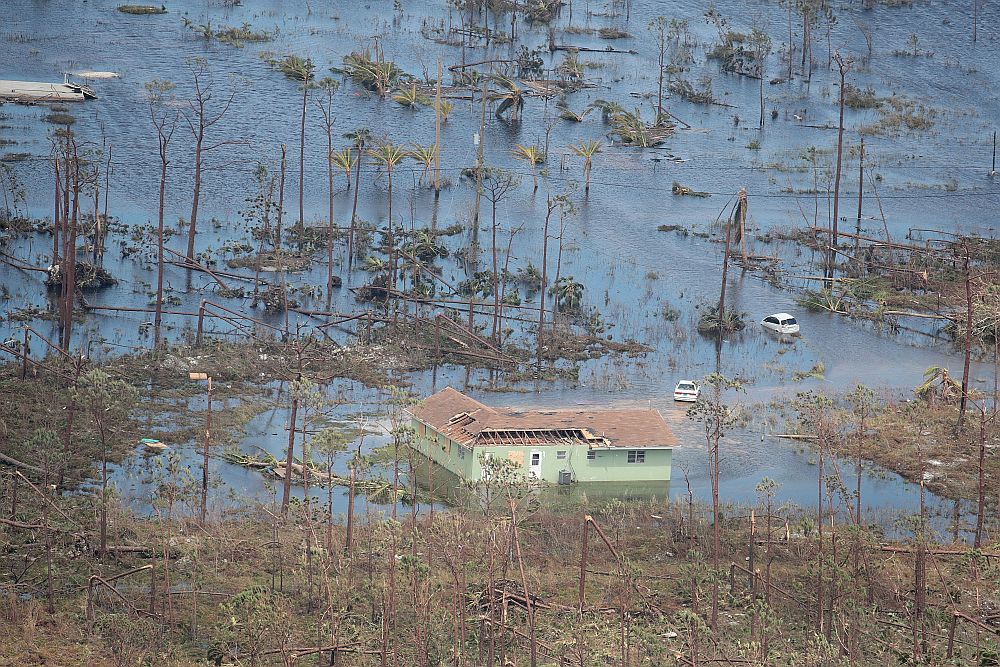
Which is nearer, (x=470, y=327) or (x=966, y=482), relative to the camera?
(x=966, y=482)

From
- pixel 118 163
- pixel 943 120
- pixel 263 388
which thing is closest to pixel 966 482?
pixel 263 388

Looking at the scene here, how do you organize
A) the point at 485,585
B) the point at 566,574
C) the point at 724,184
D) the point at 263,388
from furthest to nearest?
the point at 724,184 → the point at 263,388 → the point at 566,574 → the point at 485,585

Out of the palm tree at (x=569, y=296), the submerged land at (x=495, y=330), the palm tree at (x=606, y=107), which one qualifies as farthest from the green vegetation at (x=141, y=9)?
the palm tree at (x=569, y=296)

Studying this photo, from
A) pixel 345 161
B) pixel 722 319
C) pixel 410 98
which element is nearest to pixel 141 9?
pixel 410 98

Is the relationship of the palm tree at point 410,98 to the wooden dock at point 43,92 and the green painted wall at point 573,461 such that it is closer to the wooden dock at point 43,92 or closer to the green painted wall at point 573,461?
the wooden dock at point 43,92

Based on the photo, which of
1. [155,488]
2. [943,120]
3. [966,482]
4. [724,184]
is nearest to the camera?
[155,488]

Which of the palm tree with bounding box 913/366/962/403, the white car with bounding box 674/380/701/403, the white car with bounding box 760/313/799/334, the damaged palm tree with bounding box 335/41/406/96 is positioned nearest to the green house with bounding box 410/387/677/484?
the white car with bounding box 674/380/701/403

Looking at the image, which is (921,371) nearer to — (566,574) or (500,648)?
(566,574)
